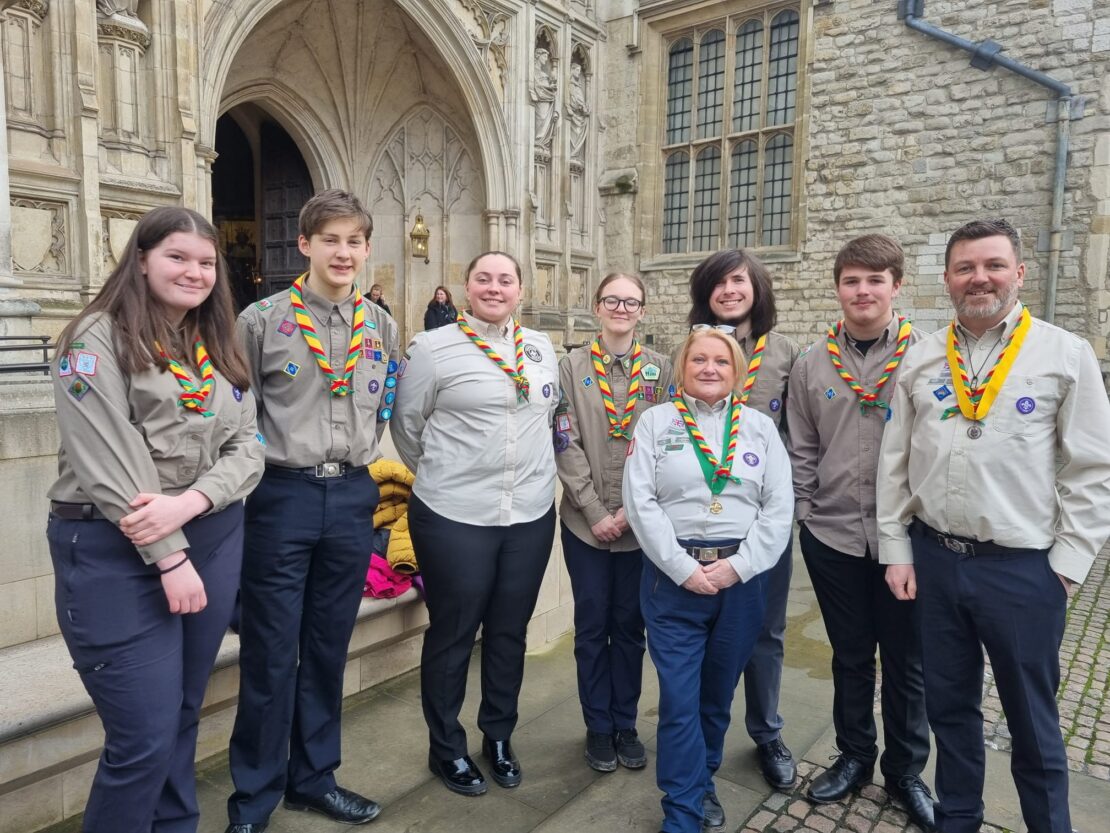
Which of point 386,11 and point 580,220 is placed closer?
point 386,11

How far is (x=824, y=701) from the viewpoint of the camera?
379 cm

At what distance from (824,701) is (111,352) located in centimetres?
334

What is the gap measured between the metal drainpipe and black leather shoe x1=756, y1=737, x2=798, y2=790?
32.0 feet

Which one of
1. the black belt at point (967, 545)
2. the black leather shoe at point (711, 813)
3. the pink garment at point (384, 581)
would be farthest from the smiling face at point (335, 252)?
the black leather shoe at point (711, 813)

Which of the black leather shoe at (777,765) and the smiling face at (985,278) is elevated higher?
A: the smiling face at (985,278)

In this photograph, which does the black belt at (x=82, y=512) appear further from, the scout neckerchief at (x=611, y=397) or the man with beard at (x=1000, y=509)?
the man with beard at (x=1000, y=509)

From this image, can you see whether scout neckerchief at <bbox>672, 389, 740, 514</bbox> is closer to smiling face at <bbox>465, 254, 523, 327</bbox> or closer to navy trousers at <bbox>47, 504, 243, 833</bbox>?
smiling face at <bbox>465, 254, 523, 327</bbox>

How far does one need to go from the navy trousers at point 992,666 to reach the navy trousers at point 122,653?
2.12 m

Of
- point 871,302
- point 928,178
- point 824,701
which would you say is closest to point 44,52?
point 871,302

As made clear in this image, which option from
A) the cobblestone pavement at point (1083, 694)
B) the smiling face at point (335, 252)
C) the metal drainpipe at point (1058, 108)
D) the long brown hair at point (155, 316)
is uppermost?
the metal drainpipe at point (1058, 108)

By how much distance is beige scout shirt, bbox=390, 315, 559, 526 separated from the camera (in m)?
2.81

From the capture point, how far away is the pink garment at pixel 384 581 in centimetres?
373

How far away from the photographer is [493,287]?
288 cm

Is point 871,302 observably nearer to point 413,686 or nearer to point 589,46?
point 413,686
